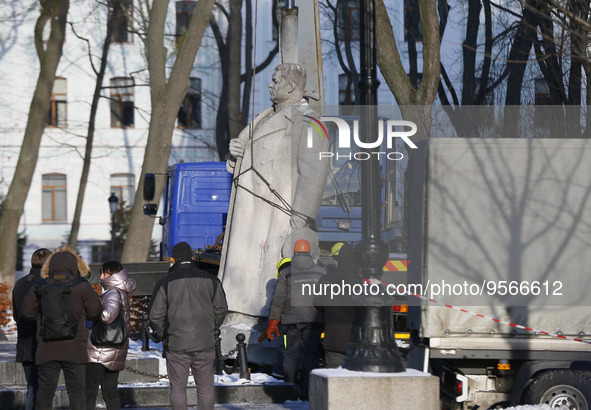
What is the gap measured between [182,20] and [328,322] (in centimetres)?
3795

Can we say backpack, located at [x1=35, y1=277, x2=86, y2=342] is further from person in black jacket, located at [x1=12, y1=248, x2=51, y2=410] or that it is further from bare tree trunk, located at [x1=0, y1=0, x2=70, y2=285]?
bare tree trunk, located at [x1=0, y1=0, x2=70, y2=285]

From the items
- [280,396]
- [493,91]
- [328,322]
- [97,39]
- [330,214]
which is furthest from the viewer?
[97,39]

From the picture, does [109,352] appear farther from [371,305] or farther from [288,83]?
[288,83]

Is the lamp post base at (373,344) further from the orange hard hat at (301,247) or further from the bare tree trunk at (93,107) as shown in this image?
the bare tree trunk at (93,107)

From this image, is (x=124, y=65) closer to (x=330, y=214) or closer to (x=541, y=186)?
(x=330, y=214)

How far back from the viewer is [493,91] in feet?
93.1

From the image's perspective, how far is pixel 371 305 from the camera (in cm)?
862

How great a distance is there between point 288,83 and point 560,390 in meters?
6.22

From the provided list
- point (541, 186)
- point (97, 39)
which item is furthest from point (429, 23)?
point (97, 39)

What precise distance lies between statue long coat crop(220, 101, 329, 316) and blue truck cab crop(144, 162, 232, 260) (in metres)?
6.37

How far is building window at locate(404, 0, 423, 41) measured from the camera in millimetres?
29812

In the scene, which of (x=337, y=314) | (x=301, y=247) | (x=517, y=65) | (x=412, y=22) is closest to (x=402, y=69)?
(x=517, y=65)

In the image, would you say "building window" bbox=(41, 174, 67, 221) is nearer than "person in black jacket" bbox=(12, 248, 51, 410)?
No

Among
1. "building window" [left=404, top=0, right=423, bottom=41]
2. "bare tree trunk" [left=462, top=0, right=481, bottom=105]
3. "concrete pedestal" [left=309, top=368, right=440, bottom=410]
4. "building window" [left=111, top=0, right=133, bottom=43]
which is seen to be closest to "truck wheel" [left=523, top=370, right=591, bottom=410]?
"concrete pedestal" [left=309, top=368, right=440, bottom=410]
